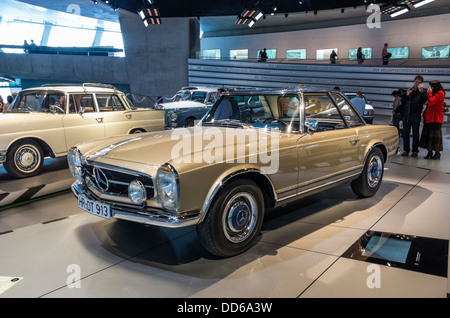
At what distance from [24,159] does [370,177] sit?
6094 mm

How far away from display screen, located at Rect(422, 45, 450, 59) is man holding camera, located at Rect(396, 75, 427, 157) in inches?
486

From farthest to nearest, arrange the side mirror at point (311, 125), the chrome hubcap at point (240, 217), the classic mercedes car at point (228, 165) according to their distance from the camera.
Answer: the side mirror at point (311, 125)
the chrome hubcap at point (240, 217)
the classic mercedes car at point (228, 165)

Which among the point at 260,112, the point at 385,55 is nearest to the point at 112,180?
the point at 260,112

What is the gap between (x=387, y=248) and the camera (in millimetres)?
3604

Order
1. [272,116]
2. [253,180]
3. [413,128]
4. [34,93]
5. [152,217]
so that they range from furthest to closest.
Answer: [413,128] → [34,93] → [272,116] → [253,180] → [152,217]

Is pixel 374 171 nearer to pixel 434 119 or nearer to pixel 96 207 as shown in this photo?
pixel 434 119

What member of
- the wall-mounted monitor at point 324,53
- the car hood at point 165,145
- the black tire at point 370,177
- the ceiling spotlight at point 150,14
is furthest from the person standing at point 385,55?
the car hood at point 165,145

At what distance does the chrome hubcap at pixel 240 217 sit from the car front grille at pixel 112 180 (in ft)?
2.51

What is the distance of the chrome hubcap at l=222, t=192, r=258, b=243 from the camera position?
3385 mm

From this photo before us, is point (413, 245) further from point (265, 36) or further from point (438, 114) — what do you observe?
point (265, 36)

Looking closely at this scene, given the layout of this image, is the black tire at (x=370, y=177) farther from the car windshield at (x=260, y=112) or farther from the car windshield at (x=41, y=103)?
the car windshield at (x=41, y=103)

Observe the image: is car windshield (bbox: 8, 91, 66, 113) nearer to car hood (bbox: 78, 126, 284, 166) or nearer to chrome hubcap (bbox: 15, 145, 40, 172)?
chrome hubcap (bbox: 15, 145, 40, 172)

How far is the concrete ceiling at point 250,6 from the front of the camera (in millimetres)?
14414
